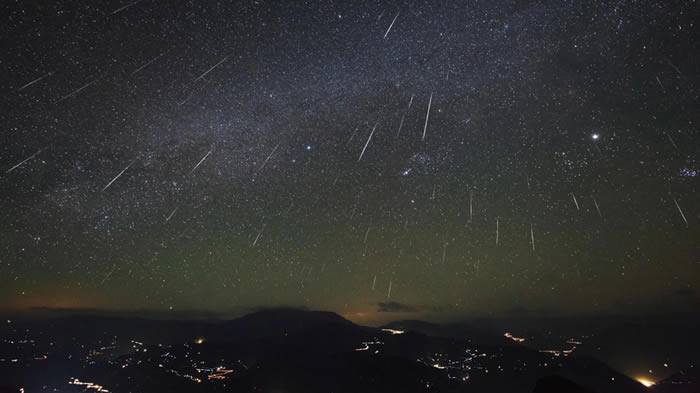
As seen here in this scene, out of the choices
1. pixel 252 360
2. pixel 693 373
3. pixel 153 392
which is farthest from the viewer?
pixel 252 360

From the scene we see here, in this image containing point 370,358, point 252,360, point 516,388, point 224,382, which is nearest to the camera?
point 224,382

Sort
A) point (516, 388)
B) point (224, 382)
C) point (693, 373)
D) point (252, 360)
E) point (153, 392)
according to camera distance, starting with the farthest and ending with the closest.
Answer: point (252, 360) < point (516, 388) < point (693, 373) < point (224, 382) < point (153, 392)

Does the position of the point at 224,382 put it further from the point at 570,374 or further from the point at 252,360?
the point at 570,374

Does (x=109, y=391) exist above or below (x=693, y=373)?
below

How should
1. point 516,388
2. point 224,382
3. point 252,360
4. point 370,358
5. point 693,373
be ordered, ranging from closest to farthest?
point 224,382, point 693,373, point 516,388, point 370,358, point 252,360

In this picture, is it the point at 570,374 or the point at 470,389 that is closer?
the point at 470,389

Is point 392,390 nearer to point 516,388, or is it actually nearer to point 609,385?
point 516,388

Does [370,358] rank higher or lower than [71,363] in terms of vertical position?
higher

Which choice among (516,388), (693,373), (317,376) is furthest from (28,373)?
(693,373)

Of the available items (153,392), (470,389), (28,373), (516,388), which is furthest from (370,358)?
(28,373)
